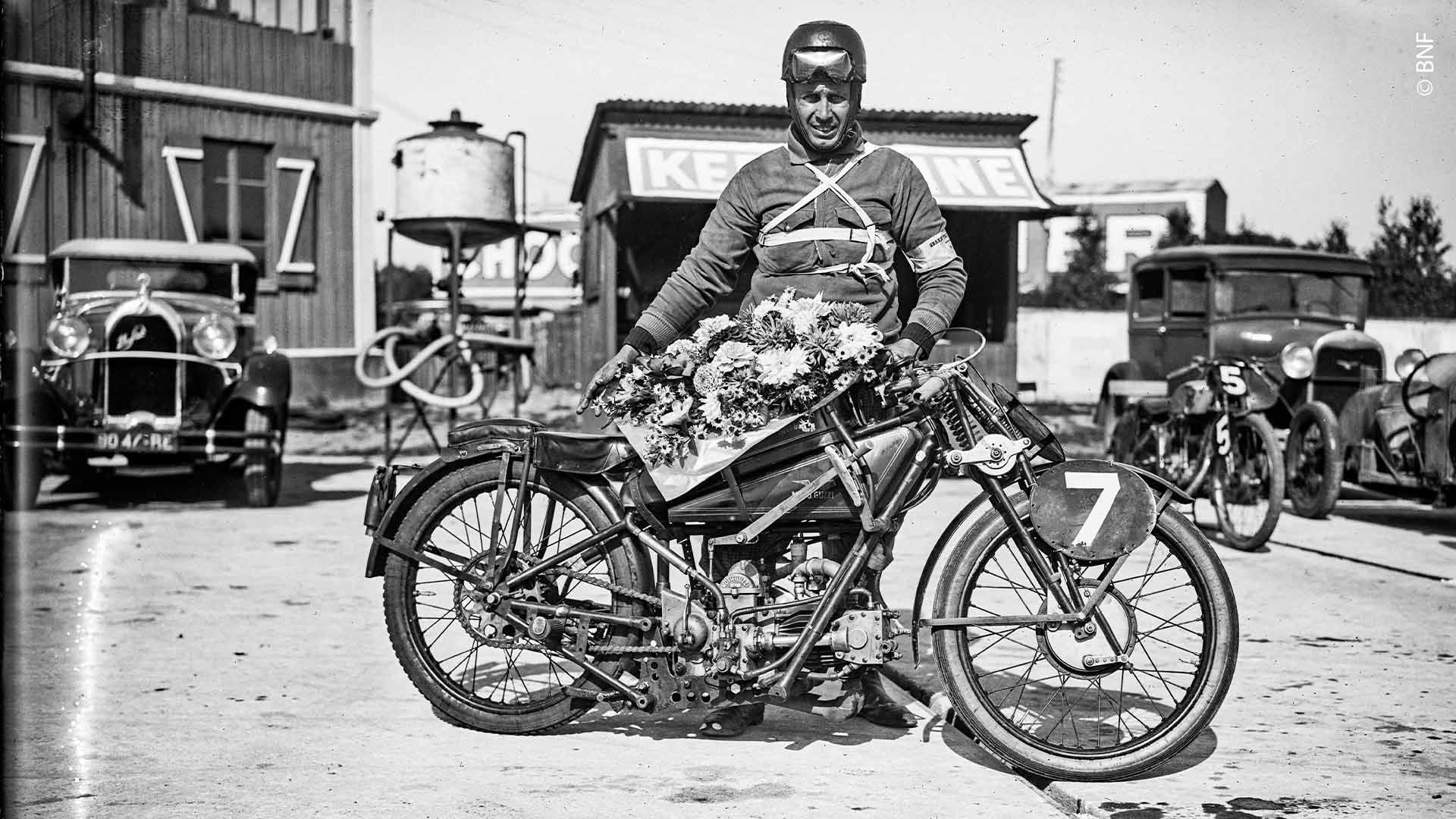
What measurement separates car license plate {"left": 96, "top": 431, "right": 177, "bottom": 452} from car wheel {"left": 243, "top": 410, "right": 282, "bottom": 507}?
19.6 inches

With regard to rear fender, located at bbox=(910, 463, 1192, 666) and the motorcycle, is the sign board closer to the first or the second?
the motorcycle

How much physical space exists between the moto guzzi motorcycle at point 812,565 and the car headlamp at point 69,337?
22.1 ft

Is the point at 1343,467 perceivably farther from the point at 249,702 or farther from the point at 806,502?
the point at 249,702

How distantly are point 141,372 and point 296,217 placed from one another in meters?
9.09

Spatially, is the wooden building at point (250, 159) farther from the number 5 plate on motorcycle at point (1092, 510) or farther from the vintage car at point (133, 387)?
the number 5 plate on motorcycle at point (1092, 510)

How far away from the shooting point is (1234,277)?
38.8 ft

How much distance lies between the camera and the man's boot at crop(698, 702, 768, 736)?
3917mm

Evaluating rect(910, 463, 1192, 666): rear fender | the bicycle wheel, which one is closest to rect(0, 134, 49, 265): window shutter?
the bicycle wheel

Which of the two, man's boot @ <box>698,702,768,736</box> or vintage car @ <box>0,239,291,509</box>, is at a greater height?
vintage car @ <box>0,239,291,509</box>

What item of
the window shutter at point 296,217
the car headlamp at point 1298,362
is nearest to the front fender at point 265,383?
the car headlamp at point 1298,362

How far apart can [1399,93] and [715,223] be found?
9.21 feet

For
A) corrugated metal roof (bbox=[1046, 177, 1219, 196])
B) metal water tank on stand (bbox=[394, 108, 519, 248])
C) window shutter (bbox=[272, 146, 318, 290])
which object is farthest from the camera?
corrugated metal roof (bbox=[1046, 177, 1219, 196])

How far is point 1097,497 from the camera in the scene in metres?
3.53

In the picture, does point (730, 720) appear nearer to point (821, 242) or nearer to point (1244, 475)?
point (821, 242)
